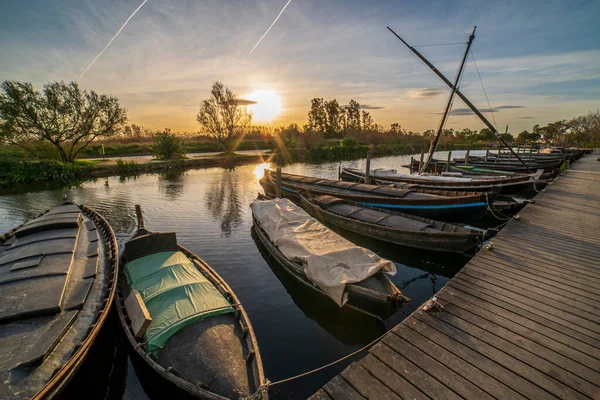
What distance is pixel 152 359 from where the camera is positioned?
232 inches

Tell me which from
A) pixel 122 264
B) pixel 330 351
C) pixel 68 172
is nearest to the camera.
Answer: pixel 330 351

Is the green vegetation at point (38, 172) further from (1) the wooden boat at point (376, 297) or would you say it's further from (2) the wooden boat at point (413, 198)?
(1) the wooden boat at point (376, 297)

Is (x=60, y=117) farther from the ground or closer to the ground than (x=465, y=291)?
farther from the ground

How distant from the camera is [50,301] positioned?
643 cm

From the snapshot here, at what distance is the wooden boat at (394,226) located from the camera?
12.1 m

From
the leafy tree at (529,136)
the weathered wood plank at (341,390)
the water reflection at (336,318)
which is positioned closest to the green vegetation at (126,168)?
the water reflection at (336,318)

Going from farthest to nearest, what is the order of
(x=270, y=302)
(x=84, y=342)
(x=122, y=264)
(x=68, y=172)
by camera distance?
(x=68, y=172), (x=270, y=302), (x=122, y=264), (x=84, y=342)

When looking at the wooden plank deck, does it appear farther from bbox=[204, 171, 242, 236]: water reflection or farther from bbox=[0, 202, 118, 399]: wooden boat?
bbox=[204, 171, 242, 236]: water reflection

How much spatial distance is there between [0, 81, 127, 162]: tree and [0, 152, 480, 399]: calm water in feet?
47.0

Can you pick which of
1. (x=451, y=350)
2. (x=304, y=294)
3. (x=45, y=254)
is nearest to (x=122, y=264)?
(x=45, y=254)

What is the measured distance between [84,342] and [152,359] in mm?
1568

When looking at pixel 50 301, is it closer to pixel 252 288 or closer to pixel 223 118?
pixel 252 288

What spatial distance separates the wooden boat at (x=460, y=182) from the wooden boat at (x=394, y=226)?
5.47m

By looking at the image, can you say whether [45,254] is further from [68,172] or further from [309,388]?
[68,172]
